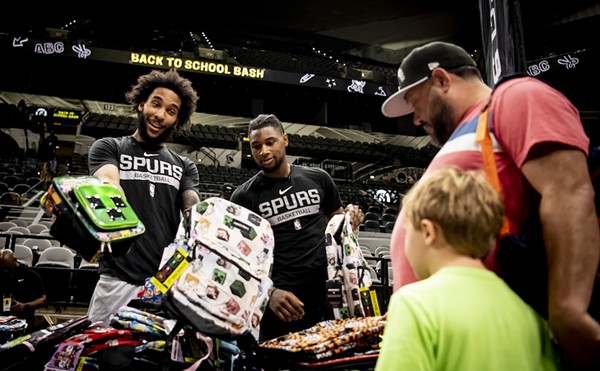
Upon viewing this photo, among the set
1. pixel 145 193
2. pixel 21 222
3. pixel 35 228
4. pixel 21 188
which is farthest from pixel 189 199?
pixel 21 188

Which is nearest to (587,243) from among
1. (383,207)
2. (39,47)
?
(383,207)

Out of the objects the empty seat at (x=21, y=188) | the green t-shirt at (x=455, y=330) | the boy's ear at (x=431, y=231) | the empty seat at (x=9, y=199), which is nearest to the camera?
the green t-shirt at (x=455, y=330)

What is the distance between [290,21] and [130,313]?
18469 mm

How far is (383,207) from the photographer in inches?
584

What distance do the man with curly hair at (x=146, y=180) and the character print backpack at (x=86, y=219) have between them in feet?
1.78

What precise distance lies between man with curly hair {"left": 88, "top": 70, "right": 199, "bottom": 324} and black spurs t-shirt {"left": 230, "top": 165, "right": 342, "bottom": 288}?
458 millimetres

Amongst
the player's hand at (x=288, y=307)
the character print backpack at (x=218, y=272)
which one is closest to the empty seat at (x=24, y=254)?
the player's hand at (x=288, y=307)

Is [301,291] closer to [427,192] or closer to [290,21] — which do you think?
[427,192]

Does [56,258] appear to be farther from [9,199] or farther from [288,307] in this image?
[288,307]

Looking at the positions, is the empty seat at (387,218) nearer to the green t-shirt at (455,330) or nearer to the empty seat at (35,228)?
the empty seat at (35,228)

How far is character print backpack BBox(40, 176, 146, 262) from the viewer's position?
4.94ft

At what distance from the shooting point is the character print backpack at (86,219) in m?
1.51

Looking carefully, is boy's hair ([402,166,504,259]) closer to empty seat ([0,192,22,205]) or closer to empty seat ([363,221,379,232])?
empty seat ([363,221,379,232])

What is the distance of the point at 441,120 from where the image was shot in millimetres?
1515
